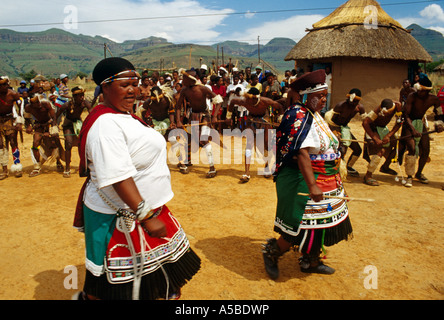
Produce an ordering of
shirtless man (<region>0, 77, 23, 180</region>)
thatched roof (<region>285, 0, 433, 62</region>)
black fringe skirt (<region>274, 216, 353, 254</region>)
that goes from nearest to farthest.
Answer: black fringe skirt (<region>274, 216, 353, 254</region>)
shirtless man (<region>0, 77, 23, 180</region>)
thatched roof (<region>285, 0, 433, 62</region>)

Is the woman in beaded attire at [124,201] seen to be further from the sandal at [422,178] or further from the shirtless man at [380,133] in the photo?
the sandal at [422,178]

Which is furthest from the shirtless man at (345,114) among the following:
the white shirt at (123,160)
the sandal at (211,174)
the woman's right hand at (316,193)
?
the white shirt at (123,160)

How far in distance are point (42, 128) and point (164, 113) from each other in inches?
112

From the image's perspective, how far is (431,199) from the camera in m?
5.76

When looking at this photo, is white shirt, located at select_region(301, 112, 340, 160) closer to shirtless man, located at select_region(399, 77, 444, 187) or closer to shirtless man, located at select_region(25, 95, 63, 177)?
shirtless man, located at select_region(399, 77, 444, 187)

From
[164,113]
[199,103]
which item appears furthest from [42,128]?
[199,103]

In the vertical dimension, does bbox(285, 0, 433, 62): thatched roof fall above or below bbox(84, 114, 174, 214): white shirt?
above

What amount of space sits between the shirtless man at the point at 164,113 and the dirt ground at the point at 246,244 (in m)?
1.15

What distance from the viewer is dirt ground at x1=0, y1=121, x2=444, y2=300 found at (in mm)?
3215

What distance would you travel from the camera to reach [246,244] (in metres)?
4.20

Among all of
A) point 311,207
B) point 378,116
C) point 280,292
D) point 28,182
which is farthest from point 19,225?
point 378,116

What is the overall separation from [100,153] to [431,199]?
19.4ft

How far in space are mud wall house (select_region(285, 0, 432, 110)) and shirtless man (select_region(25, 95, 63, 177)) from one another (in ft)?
36.2

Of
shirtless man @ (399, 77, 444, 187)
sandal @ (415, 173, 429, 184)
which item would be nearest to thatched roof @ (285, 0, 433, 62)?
shirtless man @ (399, 77, 444, 187)
